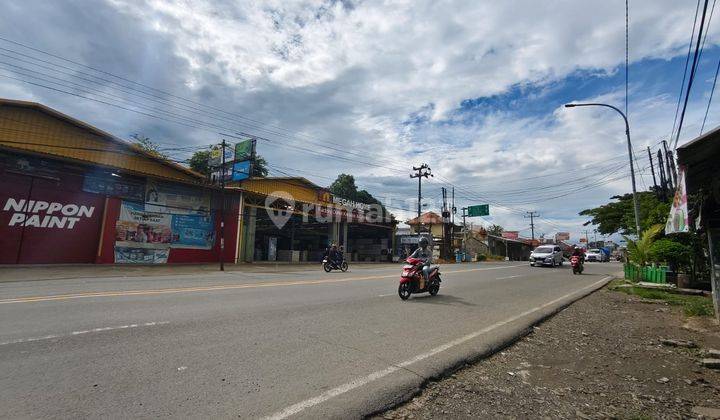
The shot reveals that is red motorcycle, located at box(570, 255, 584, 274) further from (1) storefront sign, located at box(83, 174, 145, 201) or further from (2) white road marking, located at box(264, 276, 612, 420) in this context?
(1) storefront sign, located at box(83, 174, 145, 201)

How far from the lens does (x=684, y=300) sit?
1197 cm

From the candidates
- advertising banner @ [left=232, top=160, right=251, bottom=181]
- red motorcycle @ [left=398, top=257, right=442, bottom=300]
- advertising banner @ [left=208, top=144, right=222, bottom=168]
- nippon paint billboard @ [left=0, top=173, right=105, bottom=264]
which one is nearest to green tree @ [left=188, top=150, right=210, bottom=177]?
advertising banner @ [left=208, top=144, right=222, bottom=168]

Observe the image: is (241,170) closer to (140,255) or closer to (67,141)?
(140,255)

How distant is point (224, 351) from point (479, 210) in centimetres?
4858

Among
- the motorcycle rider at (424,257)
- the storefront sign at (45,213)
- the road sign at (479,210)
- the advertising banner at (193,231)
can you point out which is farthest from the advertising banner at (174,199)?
the road sign at (479,210)

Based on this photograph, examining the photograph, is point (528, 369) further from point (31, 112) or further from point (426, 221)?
point (426, 221)

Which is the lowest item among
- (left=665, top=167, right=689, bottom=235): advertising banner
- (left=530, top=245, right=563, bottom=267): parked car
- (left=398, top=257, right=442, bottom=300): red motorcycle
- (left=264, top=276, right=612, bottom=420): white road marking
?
(left=264, top=276, right=612, bottom=420): white road marking

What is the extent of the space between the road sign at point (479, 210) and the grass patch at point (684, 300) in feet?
114

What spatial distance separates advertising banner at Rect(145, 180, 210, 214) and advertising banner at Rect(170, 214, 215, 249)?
0.44 metres

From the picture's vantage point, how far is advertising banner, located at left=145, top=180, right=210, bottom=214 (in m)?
23.3

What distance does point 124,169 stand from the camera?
2127 centimetres

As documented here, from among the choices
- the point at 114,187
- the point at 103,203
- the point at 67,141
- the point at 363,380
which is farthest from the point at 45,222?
Answer: the point at 363,380

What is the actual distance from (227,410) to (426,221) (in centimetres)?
5618

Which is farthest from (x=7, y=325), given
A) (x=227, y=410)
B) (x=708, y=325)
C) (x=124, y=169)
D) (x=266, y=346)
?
(x=124, y=169)
